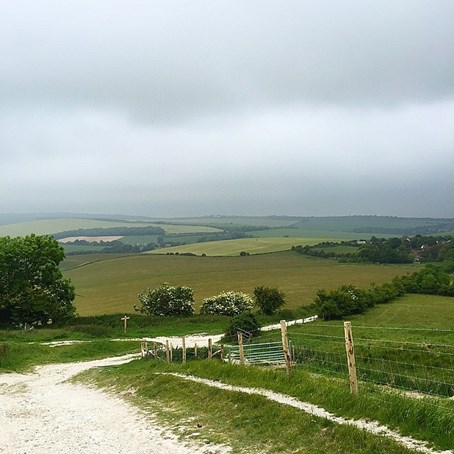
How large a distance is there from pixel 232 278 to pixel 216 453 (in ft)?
301

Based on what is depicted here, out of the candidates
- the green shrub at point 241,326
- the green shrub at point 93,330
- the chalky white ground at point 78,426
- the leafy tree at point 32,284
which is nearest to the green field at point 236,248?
the leafy tree at point 32,284

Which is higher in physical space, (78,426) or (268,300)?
(78,426)

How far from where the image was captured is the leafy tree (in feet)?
163

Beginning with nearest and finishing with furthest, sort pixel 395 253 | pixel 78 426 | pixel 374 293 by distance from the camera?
1. pixel 78 426
2. pixel 374 293
3. pixel 395 253

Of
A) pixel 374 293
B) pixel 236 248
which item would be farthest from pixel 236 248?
pixel 374 293

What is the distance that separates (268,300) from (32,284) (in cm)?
2864

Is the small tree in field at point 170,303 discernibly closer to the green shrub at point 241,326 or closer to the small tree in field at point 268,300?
the small tree in field at point 268,300

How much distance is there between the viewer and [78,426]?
13.1 m

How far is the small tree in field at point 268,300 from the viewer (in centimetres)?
6278

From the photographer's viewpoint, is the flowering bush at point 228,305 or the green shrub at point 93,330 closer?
the green shrub at point 93,330

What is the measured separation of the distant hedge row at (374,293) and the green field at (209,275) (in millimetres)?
7888

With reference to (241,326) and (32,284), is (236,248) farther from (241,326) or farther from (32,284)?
(241,326)

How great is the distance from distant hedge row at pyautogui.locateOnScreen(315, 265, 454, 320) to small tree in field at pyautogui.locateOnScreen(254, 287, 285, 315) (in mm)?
5359

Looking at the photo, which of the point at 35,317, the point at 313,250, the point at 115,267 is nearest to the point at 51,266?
the point at 35,317
